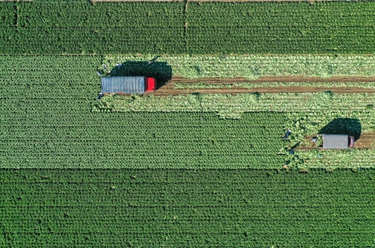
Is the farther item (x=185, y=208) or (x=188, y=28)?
(x=188, y=28)

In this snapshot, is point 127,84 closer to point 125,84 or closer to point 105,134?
point 125,84

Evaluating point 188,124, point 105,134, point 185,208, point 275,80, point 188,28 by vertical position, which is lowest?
point 185,208

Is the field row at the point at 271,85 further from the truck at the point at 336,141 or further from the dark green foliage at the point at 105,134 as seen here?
the truck at the point at 336,141

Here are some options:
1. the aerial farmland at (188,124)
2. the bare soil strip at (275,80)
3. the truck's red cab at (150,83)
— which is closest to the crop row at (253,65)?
the aerial farmland at (188,124)

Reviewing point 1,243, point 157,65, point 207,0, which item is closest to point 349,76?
point 207,0

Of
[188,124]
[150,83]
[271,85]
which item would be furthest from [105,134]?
[271,85]

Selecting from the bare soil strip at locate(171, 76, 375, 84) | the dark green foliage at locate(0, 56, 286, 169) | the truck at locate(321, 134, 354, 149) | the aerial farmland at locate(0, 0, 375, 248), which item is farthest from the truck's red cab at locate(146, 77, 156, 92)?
the truck at locate(321, 134, 354, 149)
